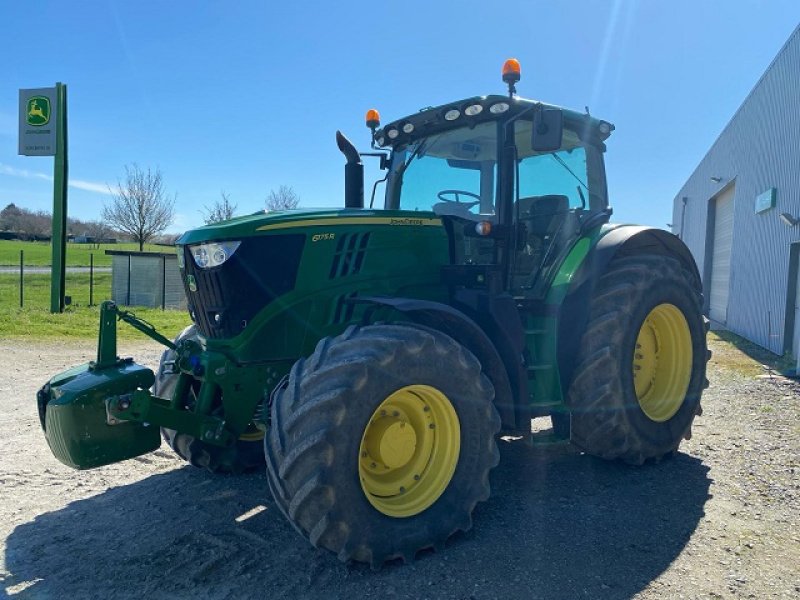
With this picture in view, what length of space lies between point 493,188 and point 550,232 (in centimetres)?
64

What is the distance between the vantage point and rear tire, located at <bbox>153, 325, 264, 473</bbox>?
432 centimetres

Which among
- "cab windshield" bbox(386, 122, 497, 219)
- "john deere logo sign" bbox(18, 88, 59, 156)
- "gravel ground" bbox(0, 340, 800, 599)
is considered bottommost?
"gravel ground" bbox(0, 340, 800, 599)

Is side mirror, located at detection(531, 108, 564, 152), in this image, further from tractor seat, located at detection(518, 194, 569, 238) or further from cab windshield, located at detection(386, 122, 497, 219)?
tractor seat, located at detection(518, 194, 569, 238)

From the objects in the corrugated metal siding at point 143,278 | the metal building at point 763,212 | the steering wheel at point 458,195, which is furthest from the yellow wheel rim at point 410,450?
the corrugated metal siding at point 143,278

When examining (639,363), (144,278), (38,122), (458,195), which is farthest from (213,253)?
(144,278)

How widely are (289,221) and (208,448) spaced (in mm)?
1843

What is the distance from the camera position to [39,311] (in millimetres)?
15320

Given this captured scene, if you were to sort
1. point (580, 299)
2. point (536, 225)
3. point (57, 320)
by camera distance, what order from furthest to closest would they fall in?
point (57, 320)
point (536, 225)
point (580, 299)

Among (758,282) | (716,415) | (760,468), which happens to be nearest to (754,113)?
(758,282)

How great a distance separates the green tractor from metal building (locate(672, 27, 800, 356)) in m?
6.85

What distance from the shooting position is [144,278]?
19.5m

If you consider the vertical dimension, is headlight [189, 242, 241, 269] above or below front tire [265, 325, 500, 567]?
above

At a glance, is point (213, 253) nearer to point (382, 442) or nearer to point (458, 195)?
point (382, 442)

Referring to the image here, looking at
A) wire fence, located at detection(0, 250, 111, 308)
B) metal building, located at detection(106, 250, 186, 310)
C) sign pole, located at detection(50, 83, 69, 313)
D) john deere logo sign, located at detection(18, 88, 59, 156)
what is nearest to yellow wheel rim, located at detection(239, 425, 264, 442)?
sign pole, located at detection(50, 83, 69, 313)
